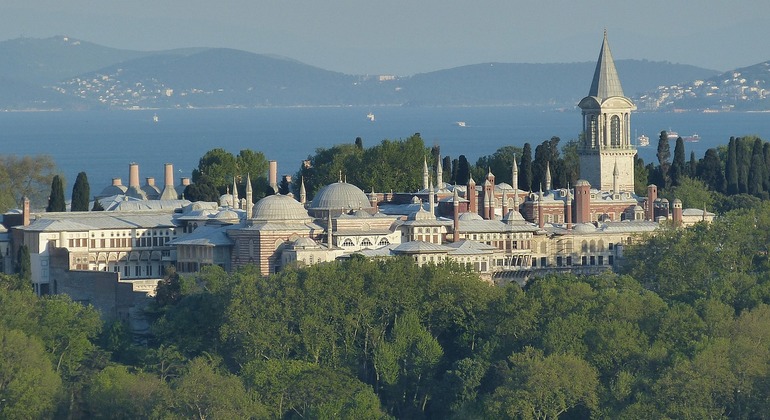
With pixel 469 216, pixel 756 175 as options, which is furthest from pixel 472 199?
pixel 756 175

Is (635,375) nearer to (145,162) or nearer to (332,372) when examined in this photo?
(332,372)

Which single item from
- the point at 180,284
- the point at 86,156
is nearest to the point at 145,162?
the point at 86,156

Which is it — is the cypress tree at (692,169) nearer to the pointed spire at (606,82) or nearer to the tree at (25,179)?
the pointed spire at (606,82)

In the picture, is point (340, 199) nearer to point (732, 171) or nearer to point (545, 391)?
Result: point (545, 391)

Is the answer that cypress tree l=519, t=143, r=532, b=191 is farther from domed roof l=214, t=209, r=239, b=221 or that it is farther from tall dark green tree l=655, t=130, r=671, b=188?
domed roof l=214, t=209, r=239, b=221

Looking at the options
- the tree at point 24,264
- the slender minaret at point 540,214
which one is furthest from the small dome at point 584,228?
the tree at point 24,264
